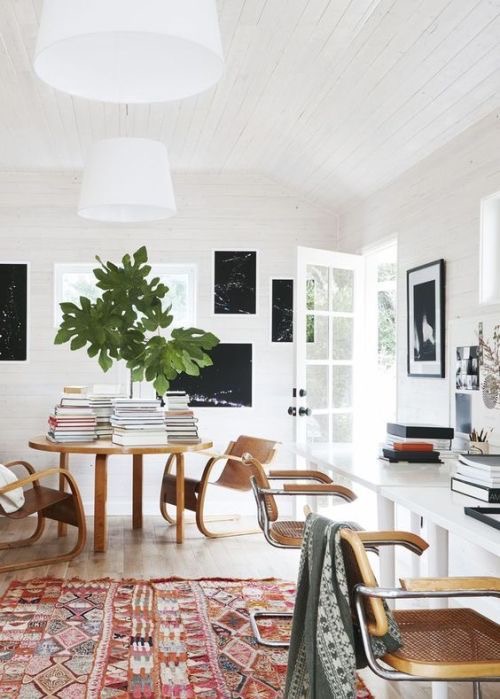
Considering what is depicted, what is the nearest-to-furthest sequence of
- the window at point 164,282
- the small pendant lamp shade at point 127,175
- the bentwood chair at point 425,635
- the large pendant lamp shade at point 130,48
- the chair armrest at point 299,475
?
the bentwood chair at point 425,635
the large pendant lamp shade at point 130,48
the chair armrest at point 299,475
the small pendant lamp shade at point 127,175
the window at point 164,282

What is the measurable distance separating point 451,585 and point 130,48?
1.80 m

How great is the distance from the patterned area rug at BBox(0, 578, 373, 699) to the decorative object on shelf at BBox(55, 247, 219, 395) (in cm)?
172

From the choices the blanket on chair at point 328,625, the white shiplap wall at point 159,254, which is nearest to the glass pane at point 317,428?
the white shiplap wall at point 159,254

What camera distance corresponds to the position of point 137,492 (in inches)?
233

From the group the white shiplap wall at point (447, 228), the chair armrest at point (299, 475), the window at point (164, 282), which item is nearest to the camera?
the chair armrest at point (299, 475)

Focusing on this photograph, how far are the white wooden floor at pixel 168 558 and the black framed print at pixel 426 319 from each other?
1.41 metres

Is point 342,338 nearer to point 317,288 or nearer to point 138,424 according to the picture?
point 317,288

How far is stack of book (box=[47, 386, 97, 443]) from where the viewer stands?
17.8 ft

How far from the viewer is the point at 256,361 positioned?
6629 mm

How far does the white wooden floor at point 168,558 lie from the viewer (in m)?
4.66

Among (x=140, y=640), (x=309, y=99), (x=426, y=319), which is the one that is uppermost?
(x=309, y=99)

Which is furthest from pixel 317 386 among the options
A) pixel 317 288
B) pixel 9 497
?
pixel 9 497

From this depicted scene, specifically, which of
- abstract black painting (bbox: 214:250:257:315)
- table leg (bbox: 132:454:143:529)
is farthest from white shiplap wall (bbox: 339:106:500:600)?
table leg (bbox: 132:454:143:529)

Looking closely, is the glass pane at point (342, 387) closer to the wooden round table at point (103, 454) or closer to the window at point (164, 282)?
the wooden round table at point (103, 454)
